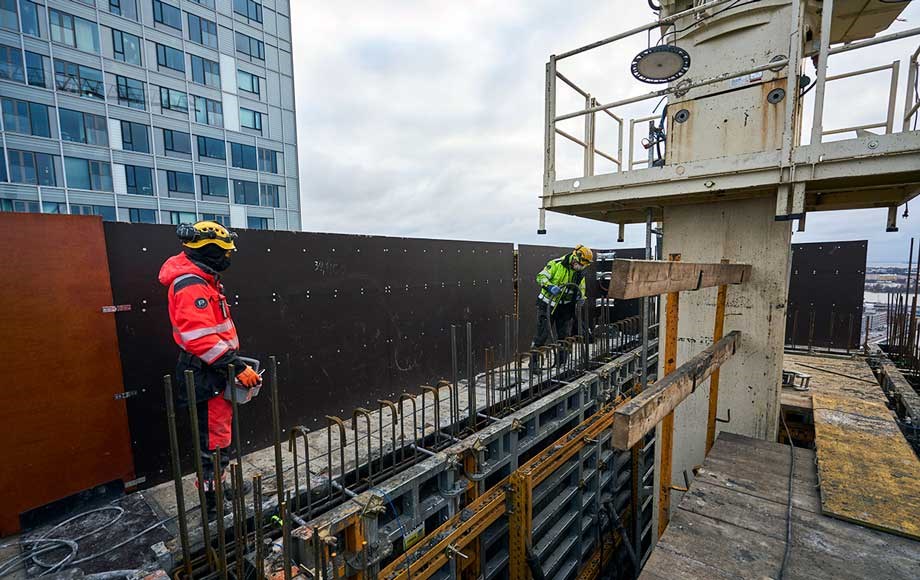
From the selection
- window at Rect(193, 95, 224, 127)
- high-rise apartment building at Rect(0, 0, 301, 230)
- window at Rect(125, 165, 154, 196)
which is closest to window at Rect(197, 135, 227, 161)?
high-rise apartment building at Rect(0, 0, 301, 230)

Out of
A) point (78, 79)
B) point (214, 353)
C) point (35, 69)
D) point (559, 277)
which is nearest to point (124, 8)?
point (78, 79)

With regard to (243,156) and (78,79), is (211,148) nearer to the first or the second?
(243,156)

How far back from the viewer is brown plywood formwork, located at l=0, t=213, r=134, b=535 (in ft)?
8.82

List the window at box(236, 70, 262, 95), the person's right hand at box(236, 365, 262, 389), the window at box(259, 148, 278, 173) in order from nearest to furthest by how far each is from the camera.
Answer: the person's right hand at box(236, 365, 262, 389), the window at box(236, 70, 262, 95), the window at box(259, 148, 278, 173)

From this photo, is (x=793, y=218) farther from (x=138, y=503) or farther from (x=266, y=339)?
(x=138, y=503)

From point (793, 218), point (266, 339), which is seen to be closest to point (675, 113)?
point (793, 218)

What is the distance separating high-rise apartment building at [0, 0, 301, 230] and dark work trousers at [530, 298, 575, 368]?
24350 mm

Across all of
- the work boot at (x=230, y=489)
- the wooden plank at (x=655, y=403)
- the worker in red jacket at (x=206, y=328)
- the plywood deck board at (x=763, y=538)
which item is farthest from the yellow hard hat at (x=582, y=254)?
the work boot at (x=230, y=489)

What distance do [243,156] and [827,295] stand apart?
29275 millimetres

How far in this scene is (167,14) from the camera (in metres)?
22.5

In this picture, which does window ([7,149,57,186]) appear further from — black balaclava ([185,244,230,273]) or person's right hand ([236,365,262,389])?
person's right hand ([236,365,262,389])

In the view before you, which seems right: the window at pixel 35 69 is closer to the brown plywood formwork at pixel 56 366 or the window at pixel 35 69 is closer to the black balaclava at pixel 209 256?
the brown plywood formwork at pixel 56 366

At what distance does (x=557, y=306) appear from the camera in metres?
6.80

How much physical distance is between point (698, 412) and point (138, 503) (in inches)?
222
